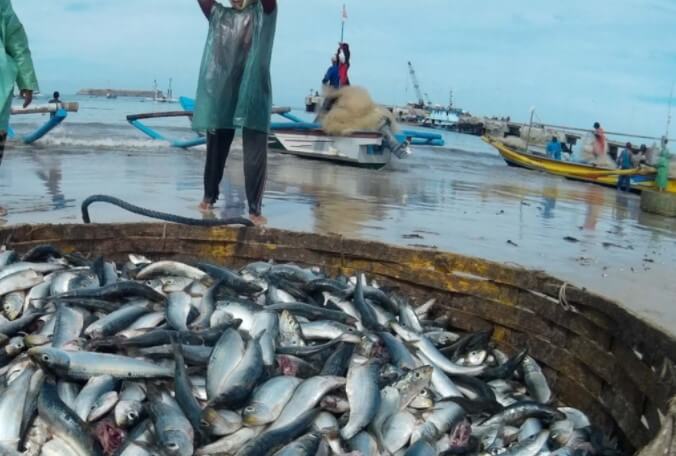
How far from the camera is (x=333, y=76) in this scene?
18.8 meters

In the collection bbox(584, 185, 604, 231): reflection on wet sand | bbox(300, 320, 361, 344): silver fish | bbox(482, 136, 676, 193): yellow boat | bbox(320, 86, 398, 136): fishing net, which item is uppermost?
bbox(320, 86, 398, 136): fishing net

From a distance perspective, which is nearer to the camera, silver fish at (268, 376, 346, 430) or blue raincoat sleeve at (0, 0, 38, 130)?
silver fish at (268, 376, 346, 430)

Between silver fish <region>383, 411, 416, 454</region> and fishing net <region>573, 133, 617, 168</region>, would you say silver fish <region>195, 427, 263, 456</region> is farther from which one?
fishing net <region>573, 133, 617, 168</region>

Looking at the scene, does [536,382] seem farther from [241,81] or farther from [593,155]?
[593,155]

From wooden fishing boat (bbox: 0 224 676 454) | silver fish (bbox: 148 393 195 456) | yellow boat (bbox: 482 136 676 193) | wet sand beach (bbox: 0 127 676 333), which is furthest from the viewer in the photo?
yellow boat (bbox: 482 136 676 193)

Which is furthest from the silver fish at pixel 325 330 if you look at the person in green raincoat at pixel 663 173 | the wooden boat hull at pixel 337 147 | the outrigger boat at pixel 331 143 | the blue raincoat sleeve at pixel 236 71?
the person in green raincoat at pixel 663 173

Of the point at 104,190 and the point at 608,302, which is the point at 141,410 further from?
the point at 104,190

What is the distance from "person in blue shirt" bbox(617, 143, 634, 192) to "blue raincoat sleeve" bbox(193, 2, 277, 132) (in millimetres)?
17946

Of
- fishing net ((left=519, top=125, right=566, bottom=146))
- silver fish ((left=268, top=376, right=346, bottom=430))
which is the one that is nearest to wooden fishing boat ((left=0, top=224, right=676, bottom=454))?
silver fish ((left=268, top=376, right=346, bottom=430))

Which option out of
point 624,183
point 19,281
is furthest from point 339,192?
point 624,183

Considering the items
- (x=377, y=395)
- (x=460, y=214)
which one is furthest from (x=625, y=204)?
(x=377, y=395)

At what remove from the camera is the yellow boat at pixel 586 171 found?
21.0 meters

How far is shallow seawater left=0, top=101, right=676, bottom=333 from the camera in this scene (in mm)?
8102

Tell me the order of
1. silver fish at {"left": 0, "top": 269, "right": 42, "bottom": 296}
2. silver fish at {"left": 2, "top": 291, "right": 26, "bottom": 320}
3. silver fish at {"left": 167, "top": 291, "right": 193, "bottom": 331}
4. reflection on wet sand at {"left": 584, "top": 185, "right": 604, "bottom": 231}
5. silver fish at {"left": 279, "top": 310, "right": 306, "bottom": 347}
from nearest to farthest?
silver fish at {"left": 167, "top": 291, "right": 193, "bottom": 331} → silver fish at {"left": 279, "top": 310, "right": 306, "bottom": 347} → silver fish at {"left": 2, "top": 291, "right": 26, "bottom": 320} → silver fish at {"left": 0, "top": 269, "right": 42, "bottom": 296} → reflection on wet sand at {"left": 584, "top": 185, "right": 604, "bottom": 231}
